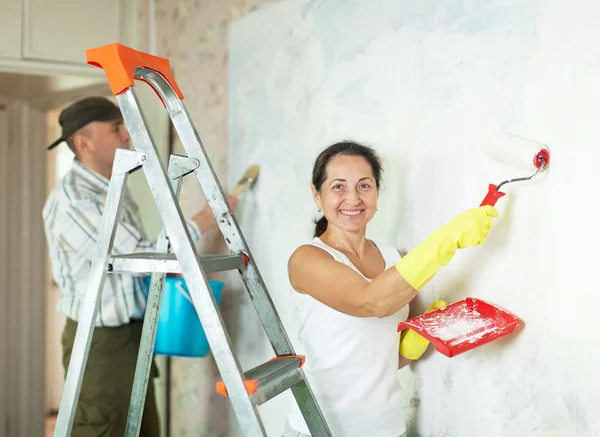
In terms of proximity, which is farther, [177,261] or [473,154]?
[473,154]

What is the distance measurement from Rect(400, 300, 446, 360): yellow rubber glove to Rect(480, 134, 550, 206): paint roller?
335mm

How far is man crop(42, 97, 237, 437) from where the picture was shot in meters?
2.42

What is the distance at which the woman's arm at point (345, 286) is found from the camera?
4.92 feet

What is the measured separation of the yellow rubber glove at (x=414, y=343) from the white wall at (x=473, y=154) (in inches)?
1.4

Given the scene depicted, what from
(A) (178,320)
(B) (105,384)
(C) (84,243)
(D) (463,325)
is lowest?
(B) (105,384)

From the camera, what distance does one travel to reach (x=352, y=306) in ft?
5.19

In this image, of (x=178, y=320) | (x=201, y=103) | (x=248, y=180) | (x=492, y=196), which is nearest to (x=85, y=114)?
(x=201, y=103)

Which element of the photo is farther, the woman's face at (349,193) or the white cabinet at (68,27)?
the white cabinet at (68,27)

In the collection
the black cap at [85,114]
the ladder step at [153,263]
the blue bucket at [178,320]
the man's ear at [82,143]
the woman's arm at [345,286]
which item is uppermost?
the black cap at [85,114]

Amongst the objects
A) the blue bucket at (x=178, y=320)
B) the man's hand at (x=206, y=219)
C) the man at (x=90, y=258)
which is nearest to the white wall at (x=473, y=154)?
the man's hand at (x=206, y=219)

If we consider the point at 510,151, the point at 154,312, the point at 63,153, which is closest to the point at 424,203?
the point at 510,151

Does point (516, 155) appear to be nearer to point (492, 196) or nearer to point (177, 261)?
point (492, 196)

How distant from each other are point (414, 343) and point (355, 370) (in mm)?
175

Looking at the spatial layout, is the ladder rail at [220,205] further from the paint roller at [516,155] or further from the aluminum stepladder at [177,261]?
the paint roller at [516,155]
